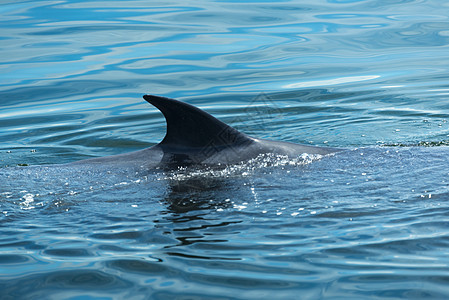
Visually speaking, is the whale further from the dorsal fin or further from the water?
the water

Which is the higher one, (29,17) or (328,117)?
(29,17)

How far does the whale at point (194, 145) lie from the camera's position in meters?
7.32

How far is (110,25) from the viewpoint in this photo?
22.9m

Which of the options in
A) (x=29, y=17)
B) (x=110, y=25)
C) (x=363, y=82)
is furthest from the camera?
(x=29, y=17)

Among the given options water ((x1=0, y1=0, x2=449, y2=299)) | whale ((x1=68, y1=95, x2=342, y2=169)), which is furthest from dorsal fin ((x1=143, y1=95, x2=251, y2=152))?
water ((x1=0, y1=0, x2=449, y2=299))

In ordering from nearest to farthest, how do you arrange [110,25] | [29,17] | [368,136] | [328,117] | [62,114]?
[368,136]
[328,117]
[62,114]
[110,25]
[29,17]

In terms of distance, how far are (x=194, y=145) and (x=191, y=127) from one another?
24 cm

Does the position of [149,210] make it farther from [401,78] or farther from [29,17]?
[29,17]

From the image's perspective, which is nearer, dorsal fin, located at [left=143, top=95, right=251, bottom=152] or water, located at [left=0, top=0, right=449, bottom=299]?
water, located at [left=0, top=0, right=449, bottom=299]

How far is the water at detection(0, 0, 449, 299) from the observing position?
5.07 m

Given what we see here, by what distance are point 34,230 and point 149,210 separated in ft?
3.44

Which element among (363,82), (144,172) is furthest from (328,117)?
(144,172)

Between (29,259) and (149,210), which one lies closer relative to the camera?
(29,259)

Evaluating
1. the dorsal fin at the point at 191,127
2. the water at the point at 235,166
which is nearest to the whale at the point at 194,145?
the dorsal fin at the point at 191,127
